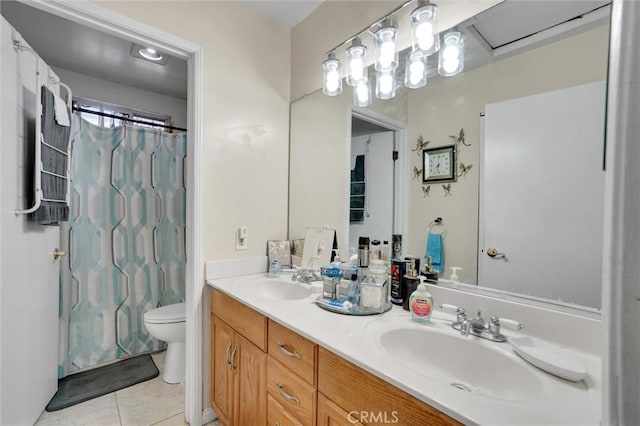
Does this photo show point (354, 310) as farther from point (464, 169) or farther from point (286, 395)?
point (464, 169)

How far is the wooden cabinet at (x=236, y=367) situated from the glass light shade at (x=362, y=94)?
1.16 metres

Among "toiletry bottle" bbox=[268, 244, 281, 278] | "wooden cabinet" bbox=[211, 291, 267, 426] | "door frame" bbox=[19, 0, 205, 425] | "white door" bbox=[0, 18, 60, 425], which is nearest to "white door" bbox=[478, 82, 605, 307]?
"wooden cabinet" bbox=[211, 291, 267, 426]

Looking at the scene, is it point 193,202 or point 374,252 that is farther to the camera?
point 193,202

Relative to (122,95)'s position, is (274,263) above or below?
below

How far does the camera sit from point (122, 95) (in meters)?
2.69

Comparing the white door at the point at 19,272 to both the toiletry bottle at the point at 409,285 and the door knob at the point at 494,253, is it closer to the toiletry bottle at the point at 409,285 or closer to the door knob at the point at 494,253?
the toiletry bottle at the point at 409,285

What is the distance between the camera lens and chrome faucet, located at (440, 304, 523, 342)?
35.1 inches

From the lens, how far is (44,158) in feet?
4.78

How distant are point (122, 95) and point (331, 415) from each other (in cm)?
312

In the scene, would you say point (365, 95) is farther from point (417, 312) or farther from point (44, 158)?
point (44, 158)

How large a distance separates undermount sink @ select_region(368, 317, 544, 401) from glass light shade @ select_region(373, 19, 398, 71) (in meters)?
1.10

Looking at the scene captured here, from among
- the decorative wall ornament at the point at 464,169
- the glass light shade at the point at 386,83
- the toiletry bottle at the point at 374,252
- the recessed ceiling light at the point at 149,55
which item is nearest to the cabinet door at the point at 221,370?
the toiletry bottle at the point at 374,252

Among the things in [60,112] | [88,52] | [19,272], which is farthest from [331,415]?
[88,52]

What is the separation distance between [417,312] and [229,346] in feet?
3.00
